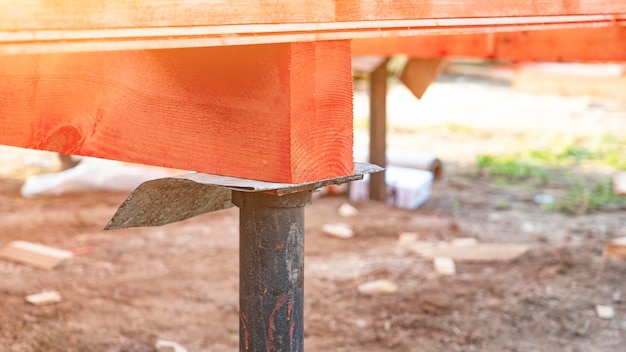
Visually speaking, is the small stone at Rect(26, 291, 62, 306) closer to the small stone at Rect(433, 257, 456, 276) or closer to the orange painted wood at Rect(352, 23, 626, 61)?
the small stone at Rect(433, 257, 456, 276)

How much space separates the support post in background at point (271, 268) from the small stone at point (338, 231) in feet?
10.8

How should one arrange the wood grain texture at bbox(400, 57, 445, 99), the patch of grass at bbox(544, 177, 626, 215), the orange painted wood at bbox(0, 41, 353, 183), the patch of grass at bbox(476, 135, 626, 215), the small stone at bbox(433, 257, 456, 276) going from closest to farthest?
the orange painted wood at bbox(0, 41, 353, 183), the wood grain texture at bbox(400, 57, 445, 99), the small stone at bbox(433, 257, 456, 276), the patch of grass at bbox(544, 177, 626, 215), the patch of grass at bbox(476, 135, 626, 215)

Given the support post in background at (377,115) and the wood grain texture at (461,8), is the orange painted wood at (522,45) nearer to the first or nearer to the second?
the support post in background at (377,115)

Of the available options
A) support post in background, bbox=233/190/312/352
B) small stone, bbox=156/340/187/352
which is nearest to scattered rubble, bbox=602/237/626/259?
small stone, bbox=156/340/187/352

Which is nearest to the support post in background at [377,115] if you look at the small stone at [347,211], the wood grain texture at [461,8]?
the small stone at [347,211]

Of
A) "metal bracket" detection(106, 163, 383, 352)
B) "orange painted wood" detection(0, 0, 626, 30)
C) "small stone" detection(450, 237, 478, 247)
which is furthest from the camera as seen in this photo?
"small stone" detection(450, 237, 478, 247)

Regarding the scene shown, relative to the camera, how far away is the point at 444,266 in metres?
4.38

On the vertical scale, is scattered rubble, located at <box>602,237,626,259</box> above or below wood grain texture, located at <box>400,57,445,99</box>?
below

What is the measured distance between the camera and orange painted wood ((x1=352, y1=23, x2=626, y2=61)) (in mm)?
3646

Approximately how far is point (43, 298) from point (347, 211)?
244cm

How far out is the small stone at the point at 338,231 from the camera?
16.7ft

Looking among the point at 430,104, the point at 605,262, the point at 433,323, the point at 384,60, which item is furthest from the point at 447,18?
the point at 430,104

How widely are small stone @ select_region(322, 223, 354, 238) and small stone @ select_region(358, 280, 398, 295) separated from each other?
102cm

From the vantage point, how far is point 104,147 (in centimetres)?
166
